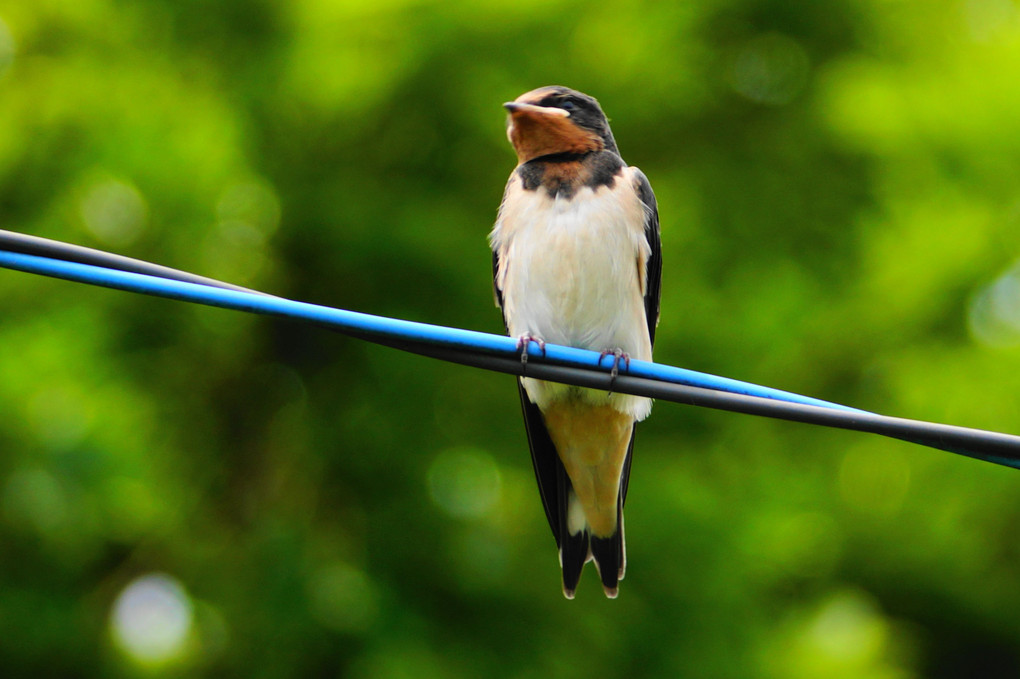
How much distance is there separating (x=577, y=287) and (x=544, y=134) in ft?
2.07

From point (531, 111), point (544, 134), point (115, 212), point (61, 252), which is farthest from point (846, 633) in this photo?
point (115, 212)

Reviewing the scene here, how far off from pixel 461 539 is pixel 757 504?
149cm

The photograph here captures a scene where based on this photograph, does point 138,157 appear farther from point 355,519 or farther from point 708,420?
point 708,420

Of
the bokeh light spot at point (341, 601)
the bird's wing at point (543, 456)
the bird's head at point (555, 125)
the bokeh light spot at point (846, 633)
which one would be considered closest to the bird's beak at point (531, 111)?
the bird's head at point (555, 125)

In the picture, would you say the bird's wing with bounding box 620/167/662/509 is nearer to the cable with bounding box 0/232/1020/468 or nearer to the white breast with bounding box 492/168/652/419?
the white breast with bounding box 492/168/652/419

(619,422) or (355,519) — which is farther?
(355,519)

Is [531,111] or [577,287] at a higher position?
[531,111]

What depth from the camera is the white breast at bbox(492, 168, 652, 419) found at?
3918 mm

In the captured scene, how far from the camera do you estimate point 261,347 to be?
609cm

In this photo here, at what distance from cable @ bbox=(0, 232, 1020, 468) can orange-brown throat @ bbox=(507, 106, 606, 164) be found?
164 cm

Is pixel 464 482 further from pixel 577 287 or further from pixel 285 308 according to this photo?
pixel 285 308

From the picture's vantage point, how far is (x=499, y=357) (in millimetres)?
2506

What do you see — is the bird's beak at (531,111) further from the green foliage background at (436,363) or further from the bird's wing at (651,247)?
the green foliage background at (436,363)

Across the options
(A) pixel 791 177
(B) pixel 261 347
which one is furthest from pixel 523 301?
(A) pixel 791 177
